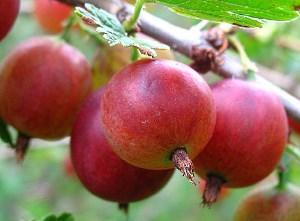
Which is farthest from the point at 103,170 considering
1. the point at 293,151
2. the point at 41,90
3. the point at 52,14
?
the point at 52,14

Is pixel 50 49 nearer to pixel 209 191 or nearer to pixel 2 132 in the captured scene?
pixel 2 132

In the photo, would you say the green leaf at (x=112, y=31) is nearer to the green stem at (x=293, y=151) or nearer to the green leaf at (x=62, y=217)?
the green leaf at (x=62, y=217)

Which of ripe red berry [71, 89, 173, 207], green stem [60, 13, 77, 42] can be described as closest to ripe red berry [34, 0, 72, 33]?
green stem [60, 13, 77, 42]

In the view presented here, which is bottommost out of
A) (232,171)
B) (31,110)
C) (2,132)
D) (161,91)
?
(2,132)

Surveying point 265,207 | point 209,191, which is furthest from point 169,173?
point 265,207

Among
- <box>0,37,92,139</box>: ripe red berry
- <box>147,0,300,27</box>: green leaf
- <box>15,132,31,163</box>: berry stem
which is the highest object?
<box>147,0,300,27</box>: green leaf

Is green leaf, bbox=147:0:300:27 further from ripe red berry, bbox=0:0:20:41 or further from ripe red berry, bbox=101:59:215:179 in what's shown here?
ripe red berry, bbox=0:0:20:41

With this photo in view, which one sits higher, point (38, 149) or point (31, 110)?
point (31, 110)
